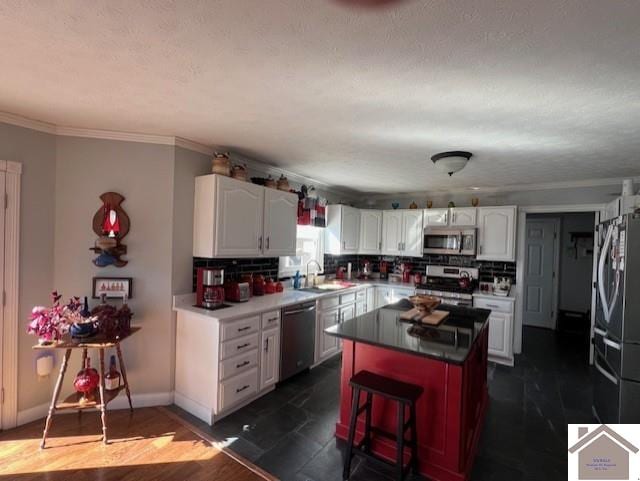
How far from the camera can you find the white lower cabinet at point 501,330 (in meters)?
3.86

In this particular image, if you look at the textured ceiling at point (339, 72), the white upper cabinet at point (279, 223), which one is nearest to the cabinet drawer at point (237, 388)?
the white upper cabinet at point (279, 223)

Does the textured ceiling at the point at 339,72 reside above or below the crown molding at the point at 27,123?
above

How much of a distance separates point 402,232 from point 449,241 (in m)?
0.74

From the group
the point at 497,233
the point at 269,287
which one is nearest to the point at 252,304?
the point at 269,287

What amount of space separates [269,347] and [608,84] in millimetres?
2976

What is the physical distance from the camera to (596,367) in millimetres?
2764

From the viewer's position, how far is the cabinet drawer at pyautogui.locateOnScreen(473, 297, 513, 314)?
12.7 ft

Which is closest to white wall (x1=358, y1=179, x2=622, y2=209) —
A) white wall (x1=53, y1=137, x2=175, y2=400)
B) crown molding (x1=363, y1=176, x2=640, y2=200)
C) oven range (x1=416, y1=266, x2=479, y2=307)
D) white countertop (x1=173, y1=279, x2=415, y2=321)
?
crown molding (x1=363, y1=176, x2=640, y2=200)

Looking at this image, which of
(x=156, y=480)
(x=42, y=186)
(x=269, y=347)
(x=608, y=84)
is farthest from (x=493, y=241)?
(x=42, y=186)

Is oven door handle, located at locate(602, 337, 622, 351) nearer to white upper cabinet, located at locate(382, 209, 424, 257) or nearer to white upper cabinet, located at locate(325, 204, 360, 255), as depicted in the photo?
white upper cabinet, located at locate(382, 209, 424, 257)

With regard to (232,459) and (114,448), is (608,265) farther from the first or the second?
(114,448)

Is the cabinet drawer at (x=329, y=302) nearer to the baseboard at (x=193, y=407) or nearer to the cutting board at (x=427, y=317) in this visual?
the cutting board at (x=427, y=317)

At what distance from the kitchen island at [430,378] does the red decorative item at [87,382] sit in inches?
73.1

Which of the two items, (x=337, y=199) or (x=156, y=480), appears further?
(x=337, y=199)
